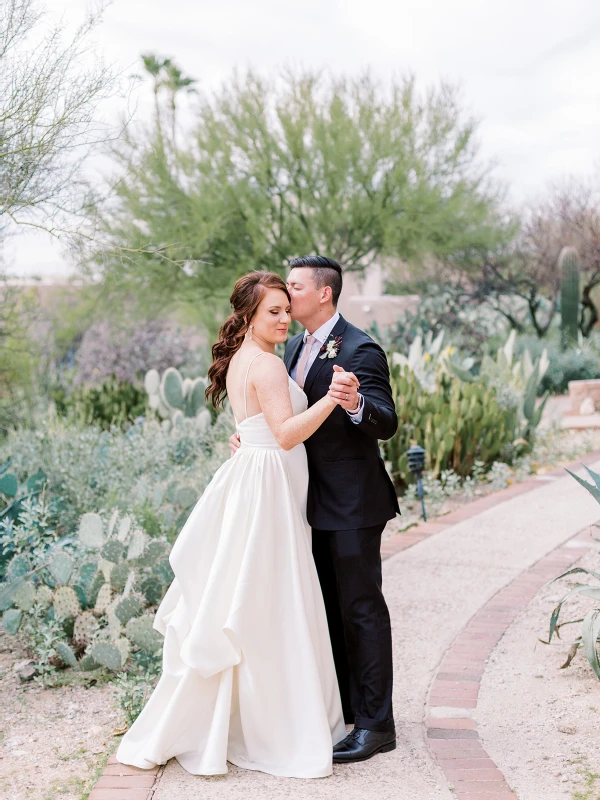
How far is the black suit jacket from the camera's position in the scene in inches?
142

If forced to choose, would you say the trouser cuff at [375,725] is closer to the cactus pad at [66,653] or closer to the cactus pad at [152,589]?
the cactus pad at [66,653]

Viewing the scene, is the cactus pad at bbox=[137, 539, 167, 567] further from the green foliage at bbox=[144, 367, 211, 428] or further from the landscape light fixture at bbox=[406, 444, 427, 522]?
the green foliage at bbox=[144, 367, 211, 428]

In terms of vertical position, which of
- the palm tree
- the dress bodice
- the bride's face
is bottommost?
the dress bodice

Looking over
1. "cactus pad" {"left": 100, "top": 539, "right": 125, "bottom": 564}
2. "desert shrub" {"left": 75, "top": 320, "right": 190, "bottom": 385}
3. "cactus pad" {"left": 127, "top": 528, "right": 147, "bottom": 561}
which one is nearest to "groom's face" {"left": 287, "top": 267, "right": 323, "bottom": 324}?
"cactus pad" {"left": 127, "top": 528, "right": 147, "bottom": 561}

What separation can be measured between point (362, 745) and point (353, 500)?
953mm

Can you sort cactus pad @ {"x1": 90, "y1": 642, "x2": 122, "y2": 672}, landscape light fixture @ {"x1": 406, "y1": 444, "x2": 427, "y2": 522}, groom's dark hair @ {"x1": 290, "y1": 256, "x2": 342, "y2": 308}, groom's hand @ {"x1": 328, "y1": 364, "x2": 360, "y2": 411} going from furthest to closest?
landscape light fixture @ {"x1": 406, "y1": 444, "x2": 427, "y2": 522}, cactus pad @ {"x1": 90, "y1": 642, "x2": 122, "y2": 672}, groom's dark hair @ {"x1": 290, "y1": 256, "x2": 342, "y2": 308}, groom's hand @ {"x1": 328, "y1": 364, "x2": 360, "y2": 411}

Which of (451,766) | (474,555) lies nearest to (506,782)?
(451,766)

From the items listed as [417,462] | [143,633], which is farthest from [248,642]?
[417,462]

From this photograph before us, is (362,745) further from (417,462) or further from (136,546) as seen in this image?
(417,462)

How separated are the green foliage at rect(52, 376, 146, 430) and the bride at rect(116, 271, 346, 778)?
832 centimetres

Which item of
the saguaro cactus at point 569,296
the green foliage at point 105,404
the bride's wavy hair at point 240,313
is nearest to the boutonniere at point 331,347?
the bride's wavy hair at point 240,313

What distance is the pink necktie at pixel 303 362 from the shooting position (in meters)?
3.82

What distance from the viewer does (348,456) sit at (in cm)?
366

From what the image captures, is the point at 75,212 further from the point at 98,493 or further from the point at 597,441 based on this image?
the point at 597,441
